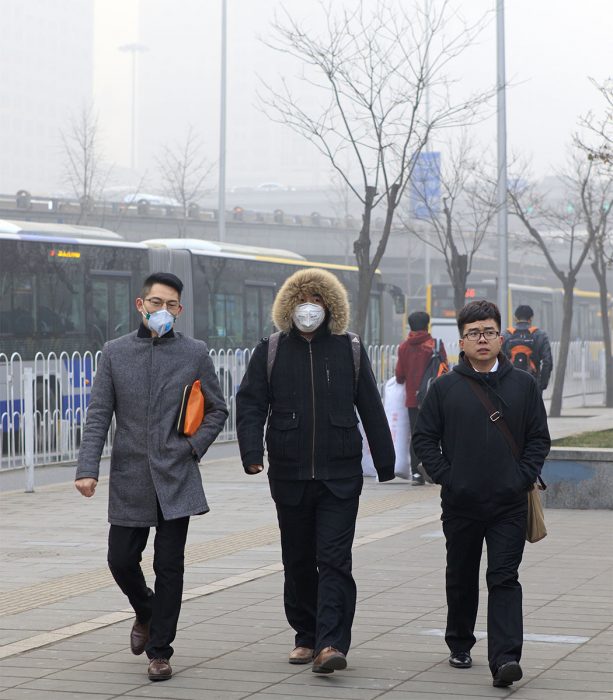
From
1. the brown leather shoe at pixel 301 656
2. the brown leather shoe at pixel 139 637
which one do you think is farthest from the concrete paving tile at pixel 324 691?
the brown leather shoe at pixel 139 637

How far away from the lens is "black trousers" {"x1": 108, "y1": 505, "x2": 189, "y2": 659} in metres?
5.74

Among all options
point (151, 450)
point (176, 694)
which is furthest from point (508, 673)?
point (151, 450)

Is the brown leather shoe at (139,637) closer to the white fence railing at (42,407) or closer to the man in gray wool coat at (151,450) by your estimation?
the man in gray wool coat at (151,450)

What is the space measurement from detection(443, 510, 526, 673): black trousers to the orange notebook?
109 cm

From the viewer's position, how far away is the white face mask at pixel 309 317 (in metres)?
5.93

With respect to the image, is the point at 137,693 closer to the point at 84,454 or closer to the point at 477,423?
the point at 84,454

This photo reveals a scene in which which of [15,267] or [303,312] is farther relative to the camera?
[15,267]

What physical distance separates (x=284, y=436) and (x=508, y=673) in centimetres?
133

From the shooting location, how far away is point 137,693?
5398 mm

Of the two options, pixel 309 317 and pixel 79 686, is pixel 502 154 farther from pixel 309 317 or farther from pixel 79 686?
pixel 79 686

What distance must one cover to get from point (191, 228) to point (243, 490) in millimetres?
48181

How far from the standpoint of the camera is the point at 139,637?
235 inches

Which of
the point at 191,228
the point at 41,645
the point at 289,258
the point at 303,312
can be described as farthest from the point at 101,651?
the point at 191,228

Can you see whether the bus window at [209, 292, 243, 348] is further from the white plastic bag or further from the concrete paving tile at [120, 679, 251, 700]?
the concrete paving tile at [120, 679, 251, 700]
